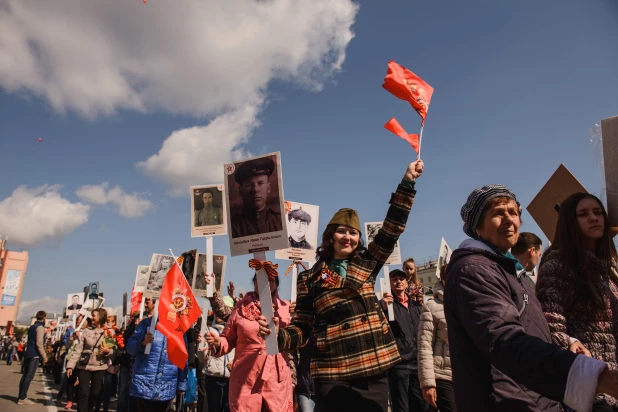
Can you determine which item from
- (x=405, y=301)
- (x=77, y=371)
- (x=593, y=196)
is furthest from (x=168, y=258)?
(x=593, y=196)

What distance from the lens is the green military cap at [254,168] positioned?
4.05 metres

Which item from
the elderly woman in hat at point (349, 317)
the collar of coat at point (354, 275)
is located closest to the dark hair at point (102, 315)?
the elderly woman in hat at point (349, 317)

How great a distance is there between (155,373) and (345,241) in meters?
4.10

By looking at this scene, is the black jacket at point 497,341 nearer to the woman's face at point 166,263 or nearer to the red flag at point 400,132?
the red flag at point 400,132

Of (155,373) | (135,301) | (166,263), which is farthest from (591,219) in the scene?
(135,301)

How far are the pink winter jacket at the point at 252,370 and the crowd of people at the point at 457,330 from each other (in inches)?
0.5

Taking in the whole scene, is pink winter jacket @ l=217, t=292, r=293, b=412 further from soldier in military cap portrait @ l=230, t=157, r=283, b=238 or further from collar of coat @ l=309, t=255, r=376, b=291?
collar of coat @ l=309, t=255, r=376, b=291

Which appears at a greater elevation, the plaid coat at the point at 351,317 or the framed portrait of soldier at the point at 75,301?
the framed portrait of soldier at the point at 75,301

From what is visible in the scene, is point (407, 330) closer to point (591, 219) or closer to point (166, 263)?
point (591, 219)

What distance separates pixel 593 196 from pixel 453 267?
1476 millimetres

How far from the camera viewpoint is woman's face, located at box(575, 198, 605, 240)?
9.62 ft

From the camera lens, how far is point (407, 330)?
21.8ft

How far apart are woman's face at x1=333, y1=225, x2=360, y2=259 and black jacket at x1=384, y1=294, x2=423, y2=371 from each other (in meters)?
3.08

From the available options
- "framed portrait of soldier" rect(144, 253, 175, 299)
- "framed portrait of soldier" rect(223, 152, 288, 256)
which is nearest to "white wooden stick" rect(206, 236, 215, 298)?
"framed portrait of soldier" rect(144, 253, 175, 299)
